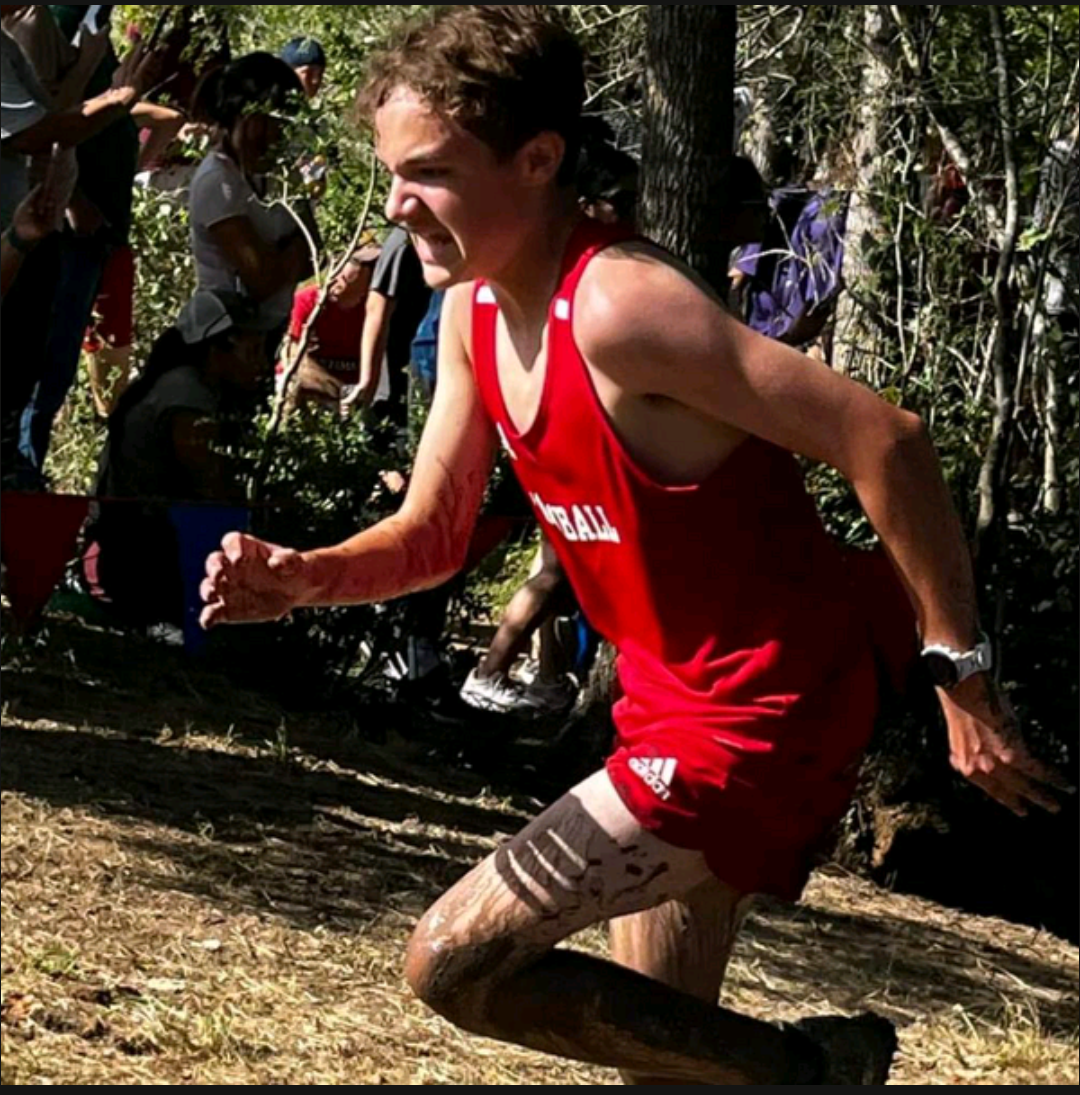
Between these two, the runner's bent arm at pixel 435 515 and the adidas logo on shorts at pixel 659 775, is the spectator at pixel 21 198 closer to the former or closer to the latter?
the runner's bent arm at pixel 435 515

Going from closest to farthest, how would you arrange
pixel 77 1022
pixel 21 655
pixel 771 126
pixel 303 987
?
pixel 77 1022
pixel 303 987
pixel 21 655
pixel 771 126

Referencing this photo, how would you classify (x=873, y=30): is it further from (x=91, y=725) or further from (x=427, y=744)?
(x=91, y=725)

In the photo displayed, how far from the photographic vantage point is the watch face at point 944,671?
10.5ft

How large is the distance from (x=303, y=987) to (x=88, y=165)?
3254 mm

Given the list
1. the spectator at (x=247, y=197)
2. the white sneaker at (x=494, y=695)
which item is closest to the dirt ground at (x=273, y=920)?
the white sneaker at (x=494, y=695)

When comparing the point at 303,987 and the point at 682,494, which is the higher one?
the point at 682,494

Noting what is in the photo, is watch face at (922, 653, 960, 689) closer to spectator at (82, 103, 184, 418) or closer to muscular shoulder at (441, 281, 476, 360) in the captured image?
muscular shoulder at (441, 281, 476, 360)

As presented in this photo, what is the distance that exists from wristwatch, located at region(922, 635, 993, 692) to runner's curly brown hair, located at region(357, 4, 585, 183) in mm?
863

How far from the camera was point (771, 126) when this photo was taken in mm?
9430

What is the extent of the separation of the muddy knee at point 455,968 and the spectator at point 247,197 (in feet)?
14.8

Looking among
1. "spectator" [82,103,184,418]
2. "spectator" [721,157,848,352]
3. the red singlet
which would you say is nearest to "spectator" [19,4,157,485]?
"spectator" [82,103,184,418]

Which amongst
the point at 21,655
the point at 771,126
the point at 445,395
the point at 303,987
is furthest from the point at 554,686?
the point at 445,395

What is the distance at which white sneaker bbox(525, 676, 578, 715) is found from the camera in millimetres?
8086

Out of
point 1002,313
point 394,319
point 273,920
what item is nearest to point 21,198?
point 394,319
